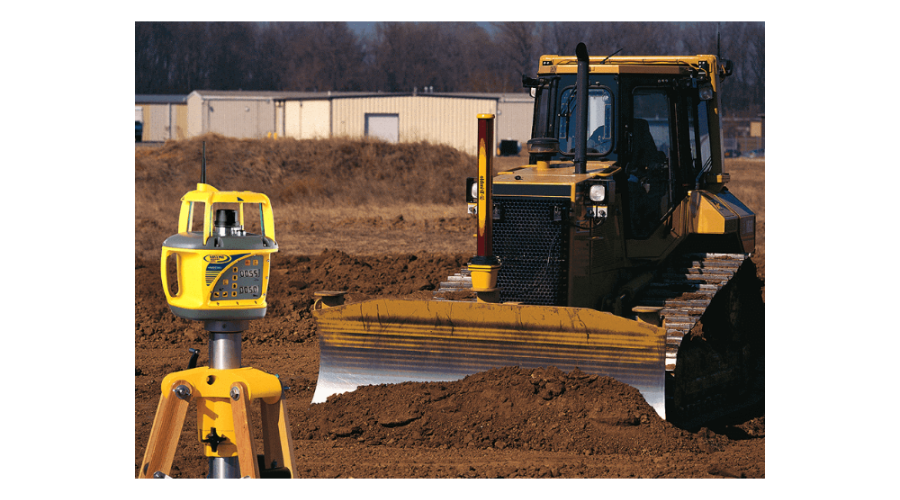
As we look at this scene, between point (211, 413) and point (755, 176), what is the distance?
29259 mm

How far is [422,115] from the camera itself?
1676 inches

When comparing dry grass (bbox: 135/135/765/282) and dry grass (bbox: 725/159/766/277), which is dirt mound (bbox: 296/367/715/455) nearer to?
dry grass (bbox: 725/159/766/277)

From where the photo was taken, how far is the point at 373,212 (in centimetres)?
2417

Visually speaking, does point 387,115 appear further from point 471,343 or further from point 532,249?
point 471,343

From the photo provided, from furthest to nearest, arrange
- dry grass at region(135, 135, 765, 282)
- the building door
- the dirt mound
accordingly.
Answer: the building door, dry grass at region(135, 135, 765, 282), the dirt mound

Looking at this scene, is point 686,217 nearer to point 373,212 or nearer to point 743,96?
point 373,212

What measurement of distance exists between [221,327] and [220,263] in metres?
0.33

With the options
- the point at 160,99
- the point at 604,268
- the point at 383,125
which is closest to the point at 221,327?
the point at 604,268

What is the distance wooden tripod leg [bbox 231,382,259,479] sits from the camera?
15.9 feet

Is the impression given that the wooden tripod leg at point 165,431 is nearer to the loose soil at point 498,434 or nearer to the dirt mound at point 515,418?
the loose soil at point 498,434

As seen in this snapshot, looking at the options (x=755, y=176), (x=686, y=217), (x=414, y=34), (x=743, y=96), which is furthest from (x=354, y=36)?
(x=686, y=217)

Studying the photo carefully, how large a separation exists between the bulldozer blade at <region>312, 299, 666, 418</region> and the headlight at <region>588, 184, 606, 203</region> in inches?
43.8

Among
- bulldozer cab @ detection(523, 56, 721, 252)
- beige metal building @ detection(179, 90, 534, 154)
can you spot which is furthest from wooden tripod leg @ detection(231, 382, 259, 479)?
beige metal building @ detection(179, 90, 534, 154)

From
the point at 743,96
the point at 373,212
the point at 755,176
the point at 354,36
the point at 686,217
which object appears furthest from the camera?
the point at 354,36
